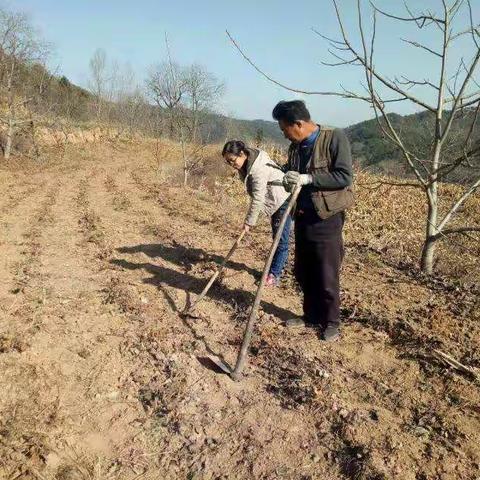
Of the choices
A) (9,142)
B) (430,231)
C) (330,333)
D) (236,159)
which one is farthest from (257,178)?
(9,142)

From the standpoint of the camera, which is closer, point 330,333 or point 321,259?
point 321,259

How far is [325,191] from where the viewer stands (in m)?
3.13

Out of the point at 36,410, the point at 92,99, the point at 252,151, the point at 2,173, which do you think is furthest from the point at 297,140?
the point at 92,99

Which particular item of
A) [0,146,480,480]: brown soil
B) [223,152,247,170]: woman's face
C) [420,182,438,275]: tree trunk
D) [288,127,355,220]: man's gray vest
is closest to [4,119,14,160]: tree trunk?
[0,146,480,480]: brown soil

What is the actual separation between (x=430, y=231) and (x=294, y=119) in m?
2.67

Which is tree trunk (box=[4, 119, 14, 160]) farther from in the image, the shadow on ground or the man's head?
the man's head

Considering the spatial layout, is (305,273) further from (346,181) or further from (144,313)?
(144,313)

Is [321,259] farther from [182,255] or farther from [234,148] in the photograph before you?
[182,255]

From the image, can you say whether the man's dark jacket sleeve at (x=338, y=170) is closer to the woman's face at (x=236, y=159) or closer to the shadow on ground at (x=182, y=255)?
the woman's face at (x=236, y=159)

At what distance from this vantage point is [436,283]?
4777 mm

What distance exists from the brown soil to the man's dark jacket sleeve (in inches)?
50.7

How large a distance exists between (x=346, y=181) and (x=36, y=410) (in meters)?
2.46

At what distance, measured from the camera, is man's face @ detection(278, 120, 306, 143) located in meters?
3.02

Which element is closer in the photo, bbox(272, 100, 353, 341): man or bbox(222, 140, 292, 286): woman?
bbox(272, 100, 353, 341): man
